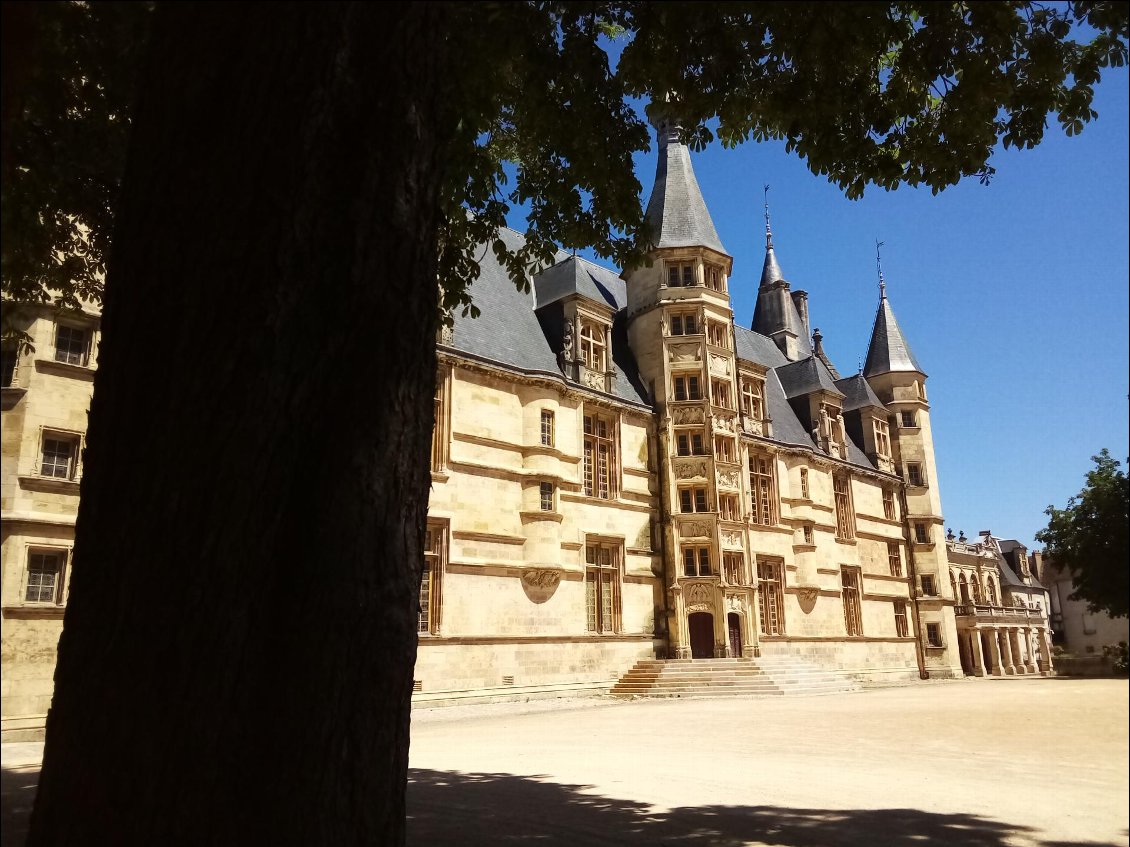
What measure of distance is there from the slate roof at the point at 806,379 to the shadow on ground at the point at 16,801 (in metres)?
34.5

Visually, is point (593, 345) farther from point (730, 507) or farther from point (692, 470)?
point (730, 507)

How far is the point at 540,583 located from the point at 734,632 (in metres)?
9.56

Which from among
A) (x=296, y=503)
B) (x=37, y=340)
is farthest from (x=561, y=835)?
(x=37, y=340)

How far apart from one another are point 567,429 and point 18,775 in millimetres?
17995

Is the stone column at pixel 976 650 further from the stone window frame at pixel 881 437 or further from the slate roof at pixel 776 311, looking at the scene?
the slate roof at pixel 776 311

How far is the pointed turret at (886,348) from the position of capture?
144 ft

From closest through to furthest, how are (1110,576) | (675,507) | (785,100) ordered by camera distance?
(785,100) < (675,507) < (1110,576)

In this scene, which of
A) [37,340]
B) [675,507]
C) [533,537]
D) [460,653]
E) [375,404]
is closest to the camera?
[375,404]

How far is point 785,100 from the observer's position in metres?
7.05

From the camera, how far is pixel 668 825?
19.9 ft

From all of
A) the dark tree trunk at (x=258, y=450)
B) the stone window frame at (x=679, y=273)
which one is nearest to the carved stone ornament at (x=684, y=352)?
the stone window frame at (x=679, y=273)

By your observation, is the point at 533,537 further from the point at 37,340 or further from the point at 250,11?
the point at 250,11

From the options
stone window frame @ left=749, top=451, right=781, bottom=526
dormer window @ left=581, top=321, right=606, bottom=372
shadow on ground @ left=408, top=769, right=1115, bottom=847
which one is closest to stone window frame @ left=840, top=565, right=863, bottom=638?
stone window frame @ left=749, top=451, right=781, bottom=526

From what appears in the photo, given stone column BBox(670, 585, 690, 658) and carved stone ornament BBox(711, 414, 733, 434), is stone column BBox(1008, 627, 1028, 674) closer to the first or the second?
carved stone ornament BBox(711, 414, 733, 434)
